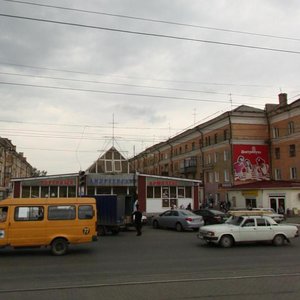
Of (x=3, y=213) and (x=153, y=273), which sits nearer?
(x=153, y=273)

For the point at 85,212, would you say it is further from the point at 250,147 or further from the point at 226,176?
the point at 250,147

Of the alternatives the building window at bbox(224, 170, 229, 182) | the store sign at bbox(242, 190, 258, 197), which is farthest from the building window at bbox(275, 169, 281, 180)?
the store sign at bbox(242, 190, 258, 197)

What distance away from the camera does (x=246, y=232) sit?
1906 centimetres

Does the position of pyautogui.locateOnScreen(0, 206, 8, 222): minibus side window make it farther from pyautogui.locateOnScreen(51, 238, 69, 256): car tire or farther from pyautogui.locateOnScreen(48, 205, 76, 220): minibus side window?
pyautogui.locateOnScreen(51, 238, 69, 256): car tire

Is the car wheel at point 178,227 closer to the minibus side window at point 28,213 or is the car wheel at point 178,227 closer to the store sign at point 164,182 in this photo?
the store sign at point 164,182

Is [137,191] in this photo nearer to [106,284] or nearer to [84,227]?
[84,227]

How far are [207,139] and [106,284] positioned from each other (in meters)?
58.5

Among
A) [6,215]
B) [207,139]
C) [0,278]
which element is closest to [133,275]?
[0,278]

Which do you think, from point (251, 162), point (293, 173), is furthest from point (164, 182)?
point (251, 162)

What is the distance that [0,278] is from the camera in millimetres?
11234

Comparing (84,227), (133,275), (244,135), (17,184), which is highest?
(244,135)

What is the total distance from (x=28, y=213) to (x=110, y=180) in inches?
991

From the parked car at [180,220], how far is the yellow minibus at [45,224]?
12.4 meters

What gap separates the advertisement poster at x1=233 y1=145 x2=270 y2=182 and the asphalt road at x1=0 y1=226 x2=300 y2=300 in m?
41.0
